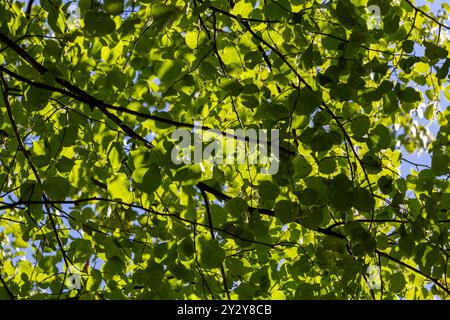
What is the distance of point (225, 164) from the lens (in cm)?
276

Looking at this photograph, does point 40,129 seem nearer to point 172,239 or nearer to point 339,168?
point 172,239

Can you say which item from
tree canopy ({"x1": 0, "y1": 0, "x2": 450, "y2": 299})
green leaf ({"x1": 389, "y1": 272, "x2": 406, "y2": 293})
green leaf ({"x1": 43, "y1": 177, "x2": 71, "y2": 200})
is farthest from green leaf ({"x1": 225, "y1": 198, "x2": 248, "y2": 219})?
green leaf ({"x1": 389, "y1": 272, "x2": 406, "y2": 293})

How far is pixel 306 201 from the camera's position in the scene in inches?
83.3

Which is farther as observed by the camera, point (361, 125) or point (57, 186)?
point (361, 125)

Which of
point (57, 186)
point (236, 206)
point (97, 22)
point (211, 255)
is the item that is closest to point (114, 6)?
point (97, 22)

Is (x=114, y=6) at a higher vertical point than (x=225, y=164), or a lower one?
higher

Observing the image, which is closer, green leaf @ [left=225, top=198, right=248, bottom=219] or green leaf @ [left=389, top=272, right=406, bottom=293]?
green leaf @ [left=225, top=198, right=248, bottom=219]

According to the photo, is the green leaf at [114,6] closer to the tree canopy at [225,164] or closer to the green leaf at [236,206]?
the tree canopy at [225,164]

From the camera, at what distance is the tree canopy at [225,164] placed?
6.97 ft

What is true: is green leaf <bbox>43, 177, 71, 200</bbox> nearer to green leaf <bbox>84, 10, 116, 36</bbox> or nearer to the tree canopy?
the tree canopy

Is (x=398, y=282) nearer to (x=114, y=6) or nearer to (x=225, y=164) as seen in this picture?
(x=225, y=164)

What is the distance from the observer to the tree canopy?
2123 millimetres

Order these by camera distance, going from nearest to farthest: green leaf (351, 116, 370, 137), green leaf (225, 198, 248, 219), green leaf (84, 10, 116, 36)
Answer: green leaf (84, 10, 116, 36) → green leaf (225, 198, 248, 219) → green leaf (351, 116, 370, 137)
